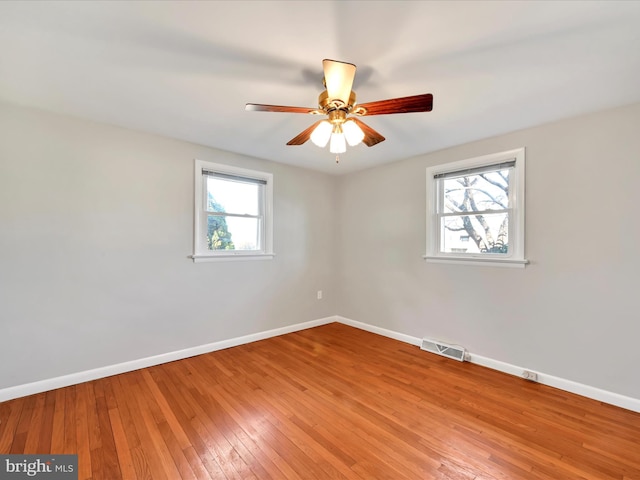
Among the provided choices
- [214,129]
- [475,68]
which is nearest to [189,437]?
[214,129]

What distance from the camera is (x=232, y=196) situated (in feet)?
11.5

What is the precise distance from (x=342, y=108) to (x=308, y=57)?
34 centimetres

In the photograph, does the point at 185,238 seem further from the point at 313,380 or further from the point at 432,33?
the point at 432,33

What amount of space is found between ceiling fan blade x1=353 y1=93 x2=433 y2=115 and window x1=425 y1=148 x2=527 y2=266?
169 cm

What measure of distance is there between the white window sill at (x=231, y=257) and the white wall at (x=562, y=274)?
1895 mm

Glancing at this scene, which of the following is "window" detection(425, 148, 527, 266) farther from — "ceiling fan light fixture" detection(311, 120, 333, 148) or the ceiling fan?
"ceiling fan light fixture" detection(311, 120, 333, 148)

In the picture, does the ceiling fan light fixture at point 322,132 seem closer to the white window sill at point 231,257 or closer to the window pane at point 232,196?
the window pane at point 232,196

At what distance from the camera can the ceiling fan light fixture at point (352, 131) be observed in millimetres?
1865

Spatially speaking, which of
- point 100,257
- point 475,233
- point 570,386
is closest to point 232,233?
point 100,257

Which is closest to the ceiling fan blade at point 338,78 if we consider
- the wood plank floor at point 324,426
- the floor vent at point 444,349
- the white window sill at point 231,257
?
the wood plank floor at point 324,426

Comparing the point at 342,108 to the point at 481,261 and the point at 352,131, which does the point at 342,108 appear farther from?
the point at 481,261

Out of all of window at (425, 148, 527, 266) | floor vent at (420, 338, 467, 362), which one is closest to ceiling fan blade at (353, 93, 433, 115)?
window at (425, 148, 527, 266)

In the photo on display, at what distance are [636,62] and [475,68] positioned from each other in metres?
0.92

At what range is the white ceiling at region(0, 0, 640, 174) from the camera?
1374mm
